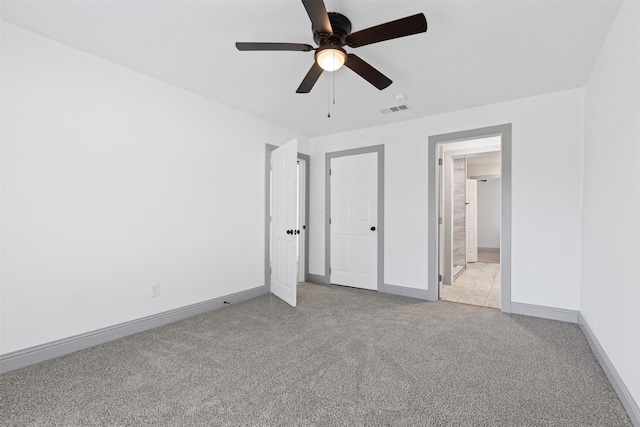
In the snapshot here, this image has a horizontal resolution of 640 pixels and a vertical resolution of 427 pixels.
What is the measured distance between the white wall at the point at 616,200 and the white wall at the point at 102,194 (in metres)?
3.55

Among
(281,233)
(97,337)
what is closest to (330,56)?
(281,233)

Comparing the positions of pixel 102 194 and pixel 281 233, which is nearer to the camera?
pixel 102 194

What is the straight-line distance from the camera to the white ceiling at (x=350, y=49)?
193 centimetres

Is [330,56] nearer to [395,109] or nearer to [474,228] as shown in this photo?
[395,109]

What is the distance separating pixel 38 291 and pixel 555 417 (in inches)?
141

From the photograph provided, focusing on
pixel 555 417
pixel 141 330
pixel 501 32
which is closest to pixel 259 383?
pixel 141 330

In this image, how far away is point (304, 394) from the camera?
6.07 feet

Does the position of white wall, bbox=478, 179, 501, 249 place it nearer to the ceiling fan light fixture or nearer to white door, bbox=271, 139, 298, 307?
white door, bbox=271, 139, 298, 307

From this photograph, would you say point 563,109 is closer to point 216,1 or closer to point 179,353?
point 216,1

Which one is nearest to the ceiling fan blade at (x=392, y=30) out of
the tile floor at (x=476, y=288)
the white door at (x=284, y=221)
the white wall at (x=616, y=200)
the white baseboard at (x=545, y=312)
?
the white wall at (x=616, y=200)

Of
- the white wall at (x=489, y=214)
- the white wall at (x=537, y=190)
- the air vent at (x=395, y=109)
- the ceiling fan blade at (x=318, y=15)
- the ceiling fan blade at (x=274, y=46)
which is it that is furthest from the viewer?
the white wall at (x=489, y=214)

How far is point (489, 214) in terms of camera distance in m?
8.65

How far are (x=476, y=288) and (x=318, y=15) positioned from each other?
447 centimetres

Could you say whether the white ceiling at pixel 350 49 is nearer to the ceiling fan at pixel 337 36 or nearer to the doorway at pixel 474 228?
the ceiling fan at pixel 337 36
